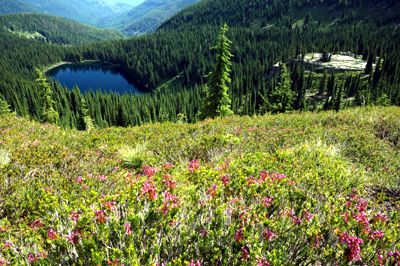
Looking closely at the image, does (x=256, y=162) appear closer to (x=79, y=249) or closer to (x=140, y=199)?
(x=140, y=199)

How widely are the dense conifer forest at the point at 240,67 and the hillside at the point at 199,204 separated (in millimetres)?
39193

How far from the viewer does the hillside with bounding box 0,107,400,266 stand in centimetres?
261

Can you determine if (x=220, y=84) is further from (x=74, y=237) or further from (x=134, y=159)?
(x=74, y=237)

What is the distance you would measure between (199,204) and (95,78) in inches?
7304

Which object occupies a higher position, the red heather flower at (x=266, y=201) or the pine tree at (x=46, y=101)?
the red heather flower at (x=266, y=201)

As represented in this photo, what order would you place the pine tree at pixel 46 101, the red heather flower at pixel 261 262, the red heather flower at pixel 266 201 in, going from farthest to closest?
the pine tree at pixel 46 101, the red heather flower at pixel 266 201, the red heather flower at pixel 261 262

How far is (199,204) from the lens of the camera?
3.60m

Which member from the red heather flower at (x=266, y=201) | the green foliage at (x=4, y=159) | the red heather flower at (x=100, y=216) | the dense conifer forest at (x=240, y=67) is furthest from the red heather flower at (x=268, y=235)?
the dense conifer forest at (x=240, y=67)

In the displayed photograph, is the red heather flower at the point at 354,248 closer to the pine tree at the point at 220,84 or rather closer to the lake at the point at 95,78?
the pine tree at the point at 220,84

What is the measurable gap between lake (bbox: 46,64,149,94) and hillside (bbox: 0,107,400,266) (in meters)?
140

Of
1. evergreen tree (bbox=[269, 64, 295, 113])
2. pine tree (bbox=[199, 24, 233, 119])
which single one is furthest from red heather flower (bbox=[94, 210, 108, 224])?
evergreen tree (bbox=[269, 64, 295, 113])

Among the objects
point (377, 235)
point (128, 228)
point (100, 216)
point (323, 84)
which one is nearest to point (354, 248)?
point (377, 235)

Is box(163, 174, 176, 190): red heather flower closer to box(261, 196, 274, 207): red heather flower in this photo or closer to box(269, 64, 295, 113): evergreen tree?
box(261, 196, 274, 207): red heather flower

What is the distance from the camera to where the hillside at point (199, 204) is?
8.55ft
